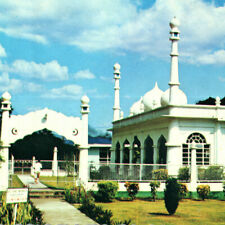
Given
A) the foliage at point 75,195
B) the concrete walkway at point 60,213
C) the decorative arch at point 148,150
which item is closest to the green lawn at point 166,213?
the foliage at point 75,195

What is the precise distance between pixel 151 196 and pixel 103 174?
2513 mm

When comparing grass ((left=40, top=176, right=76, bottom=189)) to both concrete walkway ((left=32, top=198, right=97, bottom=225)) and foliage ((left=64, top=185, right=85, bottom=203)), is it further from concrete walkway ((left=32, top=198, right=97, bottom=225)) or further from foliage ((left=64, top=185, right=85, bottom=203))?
concrete walkway ((left=32, top=198, right=97, bottom=225))

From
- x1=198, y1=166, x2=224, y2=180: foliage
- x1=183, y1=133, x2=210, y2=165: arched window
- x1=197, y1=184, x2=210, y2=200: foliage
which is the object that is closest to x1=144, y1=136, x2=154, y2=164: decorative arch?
x1=183, y1=133, x2=210, y2=165: arched window

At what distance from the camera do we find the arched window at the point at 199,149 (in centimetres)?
2616

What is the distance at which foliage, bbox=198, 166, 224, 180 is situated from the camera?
891 inches

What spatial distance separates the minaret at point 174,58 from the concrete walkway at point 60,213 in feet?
37.4

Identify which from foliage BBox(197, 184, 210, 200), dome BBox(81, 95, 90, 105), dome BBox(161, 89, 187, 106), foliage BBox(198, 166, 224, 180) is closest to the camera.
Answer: foliage BBox(197, 184, 210, 200)

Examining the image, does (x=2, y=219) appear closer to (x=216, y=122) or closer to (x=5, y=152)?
(x=5, y=152)

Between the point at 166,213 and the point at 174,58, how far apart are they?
1317 cm

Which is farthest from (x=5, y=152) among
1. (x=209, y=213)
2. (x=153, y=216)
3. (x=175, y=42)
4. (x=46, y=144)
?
(x=46, y=144)

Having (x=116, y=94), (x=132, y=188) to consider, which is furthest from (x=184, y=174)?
(x=116, y=94)

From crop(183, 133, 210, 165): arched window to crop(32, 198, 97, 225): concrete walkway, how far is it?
35.1ft

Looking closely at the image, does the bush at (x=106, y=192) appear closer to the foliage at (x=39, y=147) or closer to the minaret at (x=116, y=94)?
the minaret at (x=116, y=94)

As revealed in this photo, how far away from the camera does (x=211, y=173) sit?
2281cm
